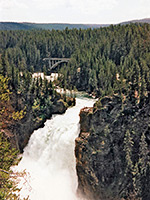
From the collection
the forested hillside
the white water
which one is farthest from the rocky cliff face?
the forested hillside

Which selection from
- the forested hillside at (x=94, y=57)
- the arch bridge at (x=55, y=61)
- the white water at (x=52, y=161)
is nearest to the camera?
the white water at (x=52, y=161)

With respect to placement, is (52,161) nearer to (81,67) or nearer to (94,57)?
(81,67)

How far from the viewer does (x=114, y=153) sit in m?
38.2

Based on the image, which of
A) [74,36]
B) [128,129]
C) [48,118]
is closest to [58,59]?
[74,36]

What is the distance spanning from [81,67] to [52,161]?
50159mm

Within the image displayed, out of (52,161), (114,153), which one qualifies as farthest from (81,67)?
(114,153)

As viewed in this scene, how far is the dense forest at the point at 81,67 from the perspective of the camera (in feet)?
139

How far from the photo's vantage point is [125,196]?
3728 cm

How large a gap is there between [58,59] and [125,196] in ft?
294

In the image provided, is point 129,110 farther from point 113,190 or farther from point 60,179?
point 60,179

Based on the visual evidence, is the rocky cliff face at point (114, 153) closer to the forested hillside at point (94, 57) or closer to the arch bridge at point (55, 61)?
the forested hillside at point (94, 57)

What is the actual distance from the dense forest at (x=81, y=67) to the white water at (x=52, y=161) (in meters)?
6.36

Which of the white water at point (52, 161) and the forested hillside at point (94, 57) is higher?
the forested hillside at point (94, 57)

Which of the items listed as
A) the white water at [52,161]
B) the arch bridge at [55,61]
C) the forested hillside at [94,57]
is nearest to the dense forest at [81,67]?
the forested hillside at [94,57]
